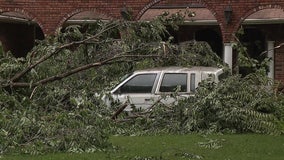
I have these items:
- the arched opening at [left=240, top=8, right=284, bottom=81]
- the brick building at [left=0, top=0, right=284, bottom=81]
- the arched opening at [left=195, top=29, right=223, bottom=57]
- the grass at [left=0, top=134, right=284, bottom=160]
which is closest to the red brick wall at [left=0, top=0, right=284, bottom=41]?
the brick building at [left=0, top=0, right=284, bottom=81]

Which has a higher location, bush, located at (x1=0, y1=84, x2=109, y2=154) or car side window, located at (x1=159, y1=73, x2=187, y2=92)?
car side window, located at (x1=159, y1=73, x2=187, y2=92)

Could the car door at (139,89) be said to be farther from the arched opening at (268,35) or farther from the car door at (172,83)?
the arched opening at (268,35)

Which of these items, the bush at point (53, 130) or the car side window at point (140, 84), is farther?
the car side window at point (140, 84)

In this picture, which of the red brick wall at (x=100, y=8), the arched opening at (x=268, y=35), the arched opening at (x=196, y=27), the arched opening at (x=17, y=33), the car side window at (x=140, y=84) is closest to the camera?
the car side window at (x=140, y=84)

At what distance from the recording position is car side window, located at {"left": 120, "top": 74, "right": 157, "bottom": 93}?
548 inches

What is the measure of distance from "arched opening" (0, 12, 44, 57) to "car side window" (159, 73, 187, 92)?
10.5 m

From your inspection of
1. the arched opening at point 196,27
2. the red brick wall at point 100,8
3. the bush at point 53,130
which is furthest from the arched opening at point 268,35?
the bush at point 53,130

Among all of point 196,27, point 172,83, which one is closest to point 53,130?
point 172,83

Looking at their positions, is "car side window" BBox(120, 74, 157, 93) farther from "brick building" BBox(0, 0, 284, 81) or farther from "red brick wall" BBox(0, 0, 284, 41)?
"red brick wall" BBox(0, 0, 284, 41)

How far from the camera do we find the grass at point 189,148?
9125 mm

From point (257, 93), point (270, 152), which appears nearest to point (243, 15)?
point (257, 93)

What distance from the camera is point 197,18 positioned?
76.9 feet

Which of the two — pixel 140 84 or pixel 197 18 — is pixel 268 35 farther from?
pixel 140 84

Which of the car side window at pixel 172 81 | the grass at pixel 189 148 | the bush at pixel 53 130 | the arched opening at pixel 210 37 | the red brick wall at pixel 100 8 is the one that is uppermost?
the red brick wall at pixel 100 8
